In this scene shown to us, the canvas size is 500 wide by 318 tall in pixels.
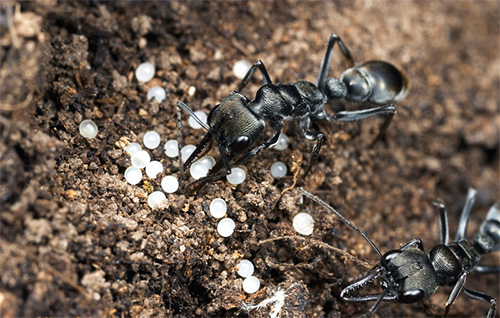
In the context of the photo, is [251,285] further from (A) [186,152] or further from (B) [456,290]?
(B) [456,290]

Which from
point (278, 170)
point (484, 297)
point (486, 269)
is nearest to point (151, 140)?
point (278, 170)

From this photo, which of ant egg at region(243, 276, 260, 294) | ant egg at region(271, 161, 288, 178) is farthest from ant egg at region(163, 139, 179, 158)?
ant egg at region(243, 276, 260, 294)

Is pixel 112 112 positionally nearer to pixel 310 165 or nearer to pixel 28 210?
pixel 28 210

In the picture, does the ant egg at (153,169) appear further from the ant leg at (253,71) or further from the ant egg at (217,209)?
the ant leg at (253,71)

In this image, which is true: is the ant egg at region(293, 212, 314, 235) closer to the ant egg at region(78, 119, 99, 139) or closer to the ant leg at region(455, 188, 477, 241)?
the ant egg at region(78, 119, 99, 139)

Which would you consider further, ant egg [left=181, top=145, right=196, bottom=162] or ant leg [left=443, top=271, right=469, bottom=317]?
ant leg [left=443, top=271, right=469, bottom=317]

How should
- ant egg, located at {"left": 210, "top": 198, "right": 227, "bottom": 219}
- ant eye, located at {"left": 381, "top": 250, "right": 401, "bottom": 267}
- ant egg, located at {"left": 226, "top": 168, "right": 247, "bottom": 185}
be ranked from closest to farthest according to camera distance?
ant egg, located at {"left": 210, "top": 198, "right": 227, "bottom": 219} < ant eye, located at {"left": 381, "top": 250, "right": 401, "bottom": 267} < ant egg, located at {"left": 226, "top": 168, "right": 247, "bottom": 185}
